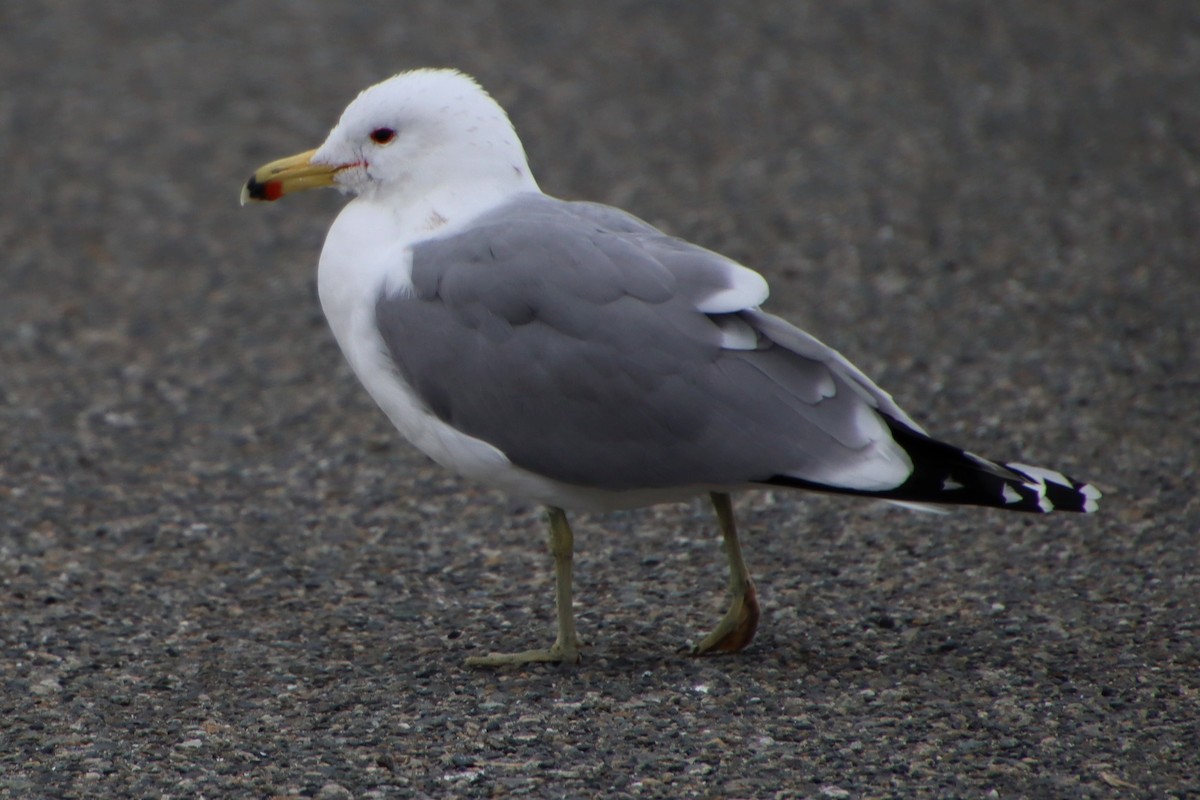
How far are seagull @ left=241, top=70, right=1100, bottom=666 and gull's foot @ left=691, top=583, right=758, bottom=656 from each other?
35 cm

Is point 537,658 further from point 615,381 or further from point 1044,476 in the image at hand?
point 1044,476

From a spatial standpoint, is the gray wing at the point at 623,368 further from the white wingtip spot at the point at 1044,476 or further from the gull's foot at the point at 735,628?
the gull's foot at the point at 735,628

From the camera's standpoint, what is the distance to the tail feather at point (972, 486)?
3818 millimetres

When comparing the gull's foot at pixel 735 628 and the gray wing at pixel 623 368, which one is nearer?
the gray wing at pixel 623 368

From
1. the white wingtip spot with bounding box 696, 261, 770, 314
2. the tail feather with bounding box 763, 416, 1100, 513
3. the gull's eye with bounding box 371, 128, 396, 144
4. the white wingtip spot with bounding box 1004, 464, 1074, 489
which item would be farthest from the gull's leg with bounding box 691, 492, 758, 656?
the gull's eye with bounding box 371, 128, 396, 144

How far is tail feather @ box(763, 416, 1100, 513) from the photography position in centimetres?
382

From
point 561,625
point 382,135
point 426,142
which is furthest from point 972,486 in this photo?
point 382,135

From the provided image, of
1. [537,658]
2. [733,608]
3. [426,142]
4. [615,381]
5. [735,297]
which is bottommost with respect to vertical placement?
[537,658]

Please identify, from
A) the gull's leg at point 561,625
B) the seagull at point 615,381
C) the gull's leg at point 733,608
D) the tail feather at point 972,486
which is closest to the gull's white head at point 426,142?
the seagull at point 615,381

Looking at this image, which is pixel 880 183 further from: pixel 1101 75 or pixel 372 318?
pixel 372 318

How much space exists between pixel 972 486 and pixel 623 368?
34.9 inches

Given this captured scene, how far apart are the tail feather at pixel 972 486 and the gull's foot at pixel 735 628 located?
20.3 inches

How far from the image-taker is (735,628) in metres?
4.32

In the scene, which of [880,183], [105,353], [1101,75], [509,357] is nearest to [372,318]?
[509,357]
